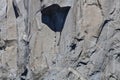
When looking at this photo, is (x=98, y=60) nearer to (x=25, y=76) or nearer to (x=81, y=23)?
(x=81, y=23)

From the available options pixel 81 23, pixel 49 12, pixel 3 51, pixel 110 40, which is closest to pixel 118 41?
pixel 110 40

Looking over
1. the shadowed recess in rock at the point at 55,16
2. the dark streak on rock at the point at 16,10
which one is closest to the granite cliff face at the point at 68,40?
the shadowed recess in rock at the point at 55,16

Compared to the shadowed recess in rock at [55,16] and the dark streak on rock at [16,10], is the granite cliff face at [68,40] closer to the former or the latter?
the shadowed recess in rock at [55,16]

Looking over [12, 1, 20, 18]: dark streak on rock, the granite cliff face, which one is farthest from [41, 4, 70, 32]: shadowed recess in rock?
[12, 1, 20, 18]: dark streak on rock

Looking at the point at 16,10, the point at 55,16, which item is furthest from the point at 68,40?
the point at 16,10

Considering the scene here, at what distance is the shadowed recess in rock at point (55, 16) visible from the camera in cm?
2147

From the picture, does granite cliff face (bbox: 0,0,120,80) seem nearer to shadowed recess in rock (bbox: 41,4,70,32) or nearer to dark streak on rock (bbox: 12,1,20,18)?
shadowed recess in rock (bbox: 41,4,70,32)

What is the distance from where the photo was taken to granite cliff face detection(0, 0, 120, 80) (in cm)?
1950

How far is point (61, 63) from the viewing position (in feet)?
67.8

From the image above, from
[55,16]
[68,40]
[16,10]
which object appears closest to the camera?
[68,40]

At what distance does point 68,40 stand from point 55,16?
166cm

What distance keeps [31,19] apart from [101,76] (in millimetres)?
5187

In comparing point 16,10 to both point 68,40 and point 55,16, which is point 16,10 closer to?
point 55,16

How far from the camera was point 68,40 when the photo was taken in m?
20.7
